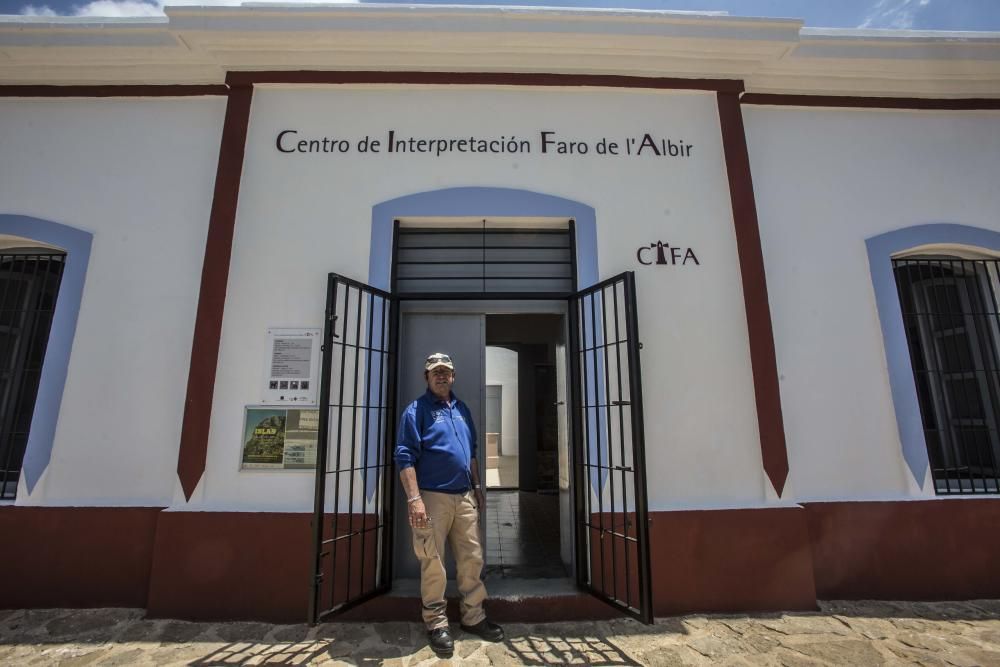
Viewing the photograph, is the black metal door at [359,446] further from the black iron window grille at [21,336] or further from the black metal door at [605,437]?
the black iron window grille at [21,336]

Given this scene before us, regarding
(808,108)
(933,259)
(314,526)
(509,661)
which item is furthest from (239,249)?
(933,259)

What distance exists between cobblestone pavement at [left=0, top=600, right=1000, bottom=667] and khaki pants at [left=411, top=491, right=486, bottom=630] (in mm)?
188

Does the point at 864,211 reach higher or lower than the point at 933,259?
higher

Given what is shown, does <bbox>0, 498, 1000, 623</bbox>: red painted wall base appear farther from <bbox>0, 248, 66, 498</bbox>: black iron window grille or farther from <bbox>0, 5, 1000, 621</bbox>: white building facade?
<bbox>0, 248, 66, 498</bbox>: black iron window grille

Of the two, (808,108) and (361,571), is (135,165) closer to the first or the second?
(361,571)

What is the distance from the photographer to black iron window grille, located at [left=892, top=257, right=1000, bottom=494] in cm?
402

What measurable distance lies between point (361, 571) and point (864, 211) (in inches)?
193

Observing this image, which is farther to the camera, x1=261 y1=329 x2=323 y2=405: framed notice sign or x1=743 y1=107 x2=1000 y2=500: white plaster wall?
x1=743 y1=107 x2=1000 y2=500: white plaster wall

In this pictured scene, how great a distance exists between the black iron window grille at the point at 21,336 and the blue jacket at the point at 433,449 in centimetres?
312

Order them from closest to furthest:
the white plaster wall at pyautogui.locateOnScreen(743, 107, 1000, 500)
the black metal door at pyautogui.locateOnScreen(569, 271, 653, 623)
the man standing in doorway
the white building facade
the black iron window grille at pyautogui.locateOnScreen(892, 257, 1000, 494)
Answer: the man standing in doorway
the black metal door at pyautogui.locateOnScreen(569, 271, 653, 623)
the white building facade
the white plaster wall at pyautogui.locateOnScreen(743, 107, 1000, 500)
the black iron window grille at pyautogui.locateOnScreen(892, 257, 1000, 494)

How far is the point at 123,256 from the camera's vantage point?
3.91 m

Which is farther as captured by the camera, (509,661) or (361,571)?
(361,571)

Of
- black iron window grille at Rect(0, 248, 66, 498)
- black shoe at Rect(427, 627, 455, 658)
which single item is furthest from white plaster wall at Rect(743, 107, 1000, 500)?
black iron window grille at Rect(0, 248, 66, 498)

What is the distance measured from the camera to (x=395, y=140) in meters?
4.11
